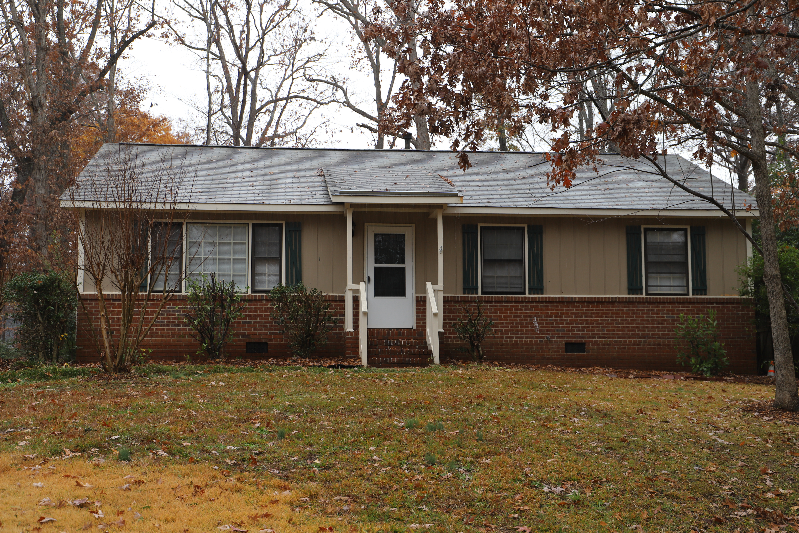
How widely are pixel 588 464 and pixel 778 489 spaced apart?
150cm

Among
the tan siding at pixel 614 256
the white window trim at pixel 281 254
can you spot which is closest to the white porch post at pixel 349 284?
the white window trim at pixel 281 254

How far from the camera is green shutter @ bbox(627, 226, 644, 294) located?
13914 millimetres

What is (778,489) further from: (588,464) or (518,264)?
(518,264)

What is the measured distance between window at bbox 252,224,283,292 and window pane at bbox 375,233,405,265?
184 cm

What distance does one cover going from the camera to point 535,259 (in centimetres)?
1384

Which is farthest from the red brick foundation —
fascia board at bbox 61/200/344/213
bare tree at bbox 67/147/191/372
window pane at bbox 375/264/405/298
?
bare tree at bbox 67/147/191/372

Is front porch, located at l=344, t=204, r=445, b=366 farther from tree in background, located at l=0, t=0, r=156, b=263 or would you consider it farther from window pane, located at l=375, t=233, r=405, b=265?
tree in background, located at l=0, t=0, r=156, b=263

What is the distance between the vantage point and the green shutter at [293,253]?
13188 mm

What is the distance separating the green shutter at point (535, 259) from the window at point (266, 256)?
4.72 m

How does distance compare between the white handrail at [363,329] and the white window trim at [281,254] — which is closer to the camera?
the white handrail at [363,329]

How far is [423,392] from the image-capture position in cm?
918

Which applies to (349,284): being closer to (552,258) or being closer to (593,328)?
(552,258)

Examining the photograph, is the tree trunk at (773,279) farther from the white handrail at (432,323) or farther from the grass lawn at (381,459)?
the white handrail at (432,323)

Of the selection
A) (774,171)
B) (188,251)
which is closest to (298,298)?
(188,251)
